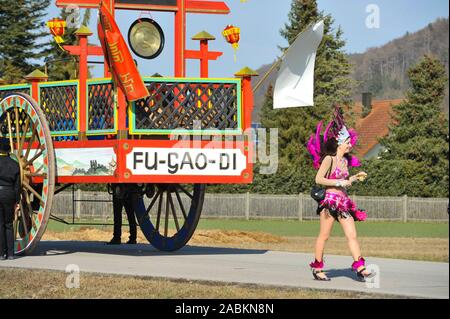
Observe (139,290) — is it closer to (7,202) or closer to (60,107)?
(7,202)

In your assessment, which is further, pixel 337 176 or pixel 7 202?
pixel 7 202

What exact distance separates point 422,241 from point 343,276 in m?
16.5

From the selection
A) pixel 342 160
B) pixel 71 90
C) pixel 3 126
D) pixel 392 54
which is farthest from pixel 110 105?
pixel 392 54

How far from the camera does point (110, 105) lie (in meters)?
17.6

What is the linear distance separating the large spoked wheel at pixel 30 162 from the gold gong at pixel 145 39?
6.86ft

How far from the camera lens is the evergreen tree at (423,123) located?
186 feet

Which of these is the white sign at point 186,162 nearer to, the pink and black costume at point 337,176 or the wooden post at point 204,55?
the wooden post at point 204,55

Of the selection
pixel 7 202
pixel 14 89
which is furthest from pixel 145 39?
pixel 7 202

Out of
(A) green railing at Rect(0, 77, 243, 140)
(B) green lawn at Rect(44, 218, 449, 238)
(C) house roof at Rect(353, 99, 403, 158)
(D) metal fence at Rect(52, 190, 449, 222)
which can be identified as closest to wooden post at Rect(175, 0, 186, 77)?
(A) green railing at Rect(0, 77, 243, 140)

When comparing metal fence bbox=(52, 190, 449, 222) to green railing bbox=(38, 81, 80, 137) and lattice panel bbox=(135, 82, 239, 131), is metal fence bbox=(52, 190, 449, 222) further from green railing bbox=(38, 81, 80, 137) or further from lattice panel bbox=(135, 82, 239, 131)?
lattice panel bbox=(135, 82, 239, 131)

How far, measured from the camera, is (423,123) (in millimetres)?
58250

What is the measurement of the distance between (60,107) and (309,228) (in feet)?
72.9
